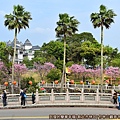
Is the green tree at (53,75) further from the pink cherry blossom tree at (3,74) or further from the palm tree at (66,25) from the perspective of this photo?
the palm tree at (66,25)

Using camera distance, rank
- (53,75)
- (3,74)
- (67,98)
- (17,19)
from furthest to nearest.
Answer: (53,75)
(3,74)
(17,19)
(67,98)

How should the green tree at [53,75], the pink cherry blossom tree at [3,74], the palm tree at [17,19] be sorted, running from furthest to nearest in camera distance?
the green tree at [53,75]
the pink cherry blossom tree at [3,74]
the palm tree at [17,19]

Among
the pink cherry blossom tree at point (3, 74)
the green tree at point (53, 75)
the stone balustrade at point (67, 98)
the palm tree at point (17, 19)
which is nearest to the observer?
the stone balustrade at point (67, 98)

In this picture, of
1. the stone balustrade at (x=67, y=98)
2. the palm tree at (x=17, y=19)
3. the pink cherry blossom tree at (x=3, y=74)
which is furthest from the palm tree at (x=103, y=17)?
the pink cherry blossom tree at (x=3, y=74)

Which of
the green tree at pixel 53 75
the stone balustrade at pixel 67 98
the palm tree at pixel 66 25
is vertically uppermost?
the palm tree at pixel 66 25

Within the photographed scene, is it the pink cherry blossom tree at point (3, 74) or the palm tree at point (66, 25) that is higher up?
the palm tree at point (66, 25)

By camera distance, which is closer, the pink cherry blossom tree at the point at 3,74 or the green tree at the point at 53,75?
the pink cherry blossom tree at the point at 3,74

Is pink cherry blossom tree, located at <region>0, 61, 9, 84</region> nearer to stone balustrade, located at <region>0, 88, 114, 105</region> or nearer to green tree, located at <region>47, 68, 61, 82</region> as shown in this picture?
green tree, located at <region>47, 68, 61, 82</region>

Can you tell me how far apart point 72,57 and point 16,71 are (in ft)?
95.5

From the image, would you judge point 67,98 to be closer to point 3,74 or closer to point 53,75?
point 3,74

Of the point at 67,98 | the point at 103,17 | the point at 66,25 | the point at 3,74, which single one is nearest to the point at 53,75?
the point at 3,74

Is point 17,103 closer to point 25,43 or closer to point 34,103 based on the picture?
point 34,103

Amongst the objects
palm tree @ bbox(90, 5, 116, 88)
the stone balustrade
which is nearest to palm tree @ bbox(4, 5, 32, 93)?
palm tree @ bbox(90, 5, 116, 88)

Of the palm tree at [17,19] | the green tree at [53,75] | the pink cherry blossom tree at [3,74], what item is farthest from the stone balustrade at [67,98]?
the green tree at [53,75]
